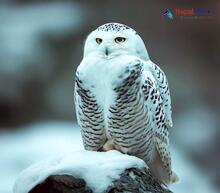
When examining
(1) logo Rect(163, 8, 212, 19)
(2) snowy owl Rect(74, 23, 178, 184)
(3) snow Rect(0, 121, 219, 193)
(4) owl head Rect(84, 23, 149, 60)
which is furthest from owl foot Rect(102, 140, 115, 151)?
(1) logo Rect(163, 8, 212, 19)

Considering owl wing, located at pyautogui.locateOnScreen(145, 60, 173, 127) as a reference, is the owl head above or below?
above

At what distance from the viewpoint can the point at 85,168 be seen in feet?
5.22

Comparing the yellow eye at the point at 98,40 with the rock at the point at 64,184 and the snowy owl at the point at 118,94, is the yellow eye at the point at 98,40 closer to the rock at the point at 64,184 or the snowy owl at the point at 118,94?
the snowy owl at the point at 118,94

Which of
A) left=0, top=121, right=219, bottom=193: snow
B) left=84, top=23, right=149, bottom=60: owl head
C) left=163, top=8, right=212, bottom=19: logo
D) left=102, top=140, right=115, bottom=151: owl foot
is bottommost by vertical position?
left=0, top=121, right=219, bottom=193: snow

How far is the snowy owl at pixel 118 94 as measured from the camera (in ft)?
5.44

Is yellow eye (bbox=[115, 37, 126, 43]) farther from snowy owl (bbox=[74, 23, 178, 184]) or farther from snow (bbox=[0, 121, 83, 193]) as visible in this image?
snow (bbox=[0, 121, 83, 193])

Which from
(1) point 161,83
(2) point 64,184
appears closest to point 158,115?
(1) point 161,83

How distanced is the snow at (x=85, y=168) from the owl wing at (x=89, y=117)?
9cm

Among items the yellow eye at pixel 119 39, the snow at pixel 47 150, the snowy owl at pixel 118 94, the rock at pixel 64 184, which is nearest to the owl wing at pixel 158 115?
the snowy owl at pixel 118 94

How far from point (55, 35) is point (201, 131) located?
691 mm

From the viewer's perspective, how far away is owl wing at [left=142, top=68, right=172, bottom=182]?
67.2 inches

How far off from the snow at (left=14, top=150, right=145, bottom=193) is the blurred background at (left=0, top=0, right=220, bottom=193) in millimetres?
698

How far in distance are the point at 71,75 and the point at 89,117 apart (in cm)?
74

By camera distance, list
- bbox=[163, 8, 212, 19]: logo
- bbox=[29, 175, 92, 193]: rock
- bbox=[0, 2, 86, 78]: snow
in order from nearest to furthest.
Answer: bbox=[29, 175, 92, 193]: rock, bbox=[163, 8, 212, 19]: logo, bbox=[0, 2, 86, 78]: snow
